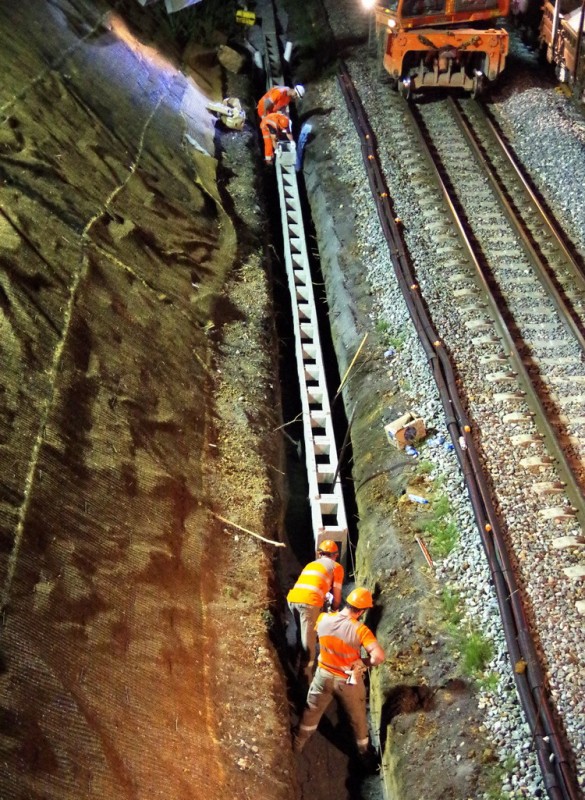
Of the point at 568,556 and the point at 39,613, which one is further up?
the point at 39,613

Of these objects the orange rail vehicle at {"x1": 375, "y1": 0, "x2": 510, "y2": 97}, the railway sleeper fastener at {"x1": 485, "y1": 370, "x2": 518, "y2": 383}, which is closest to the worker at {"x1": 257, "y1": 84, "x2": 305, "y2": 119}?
the orange rail vehicle at {"x1": 375, "y1": 0, "x2": 510, "y2": 97}

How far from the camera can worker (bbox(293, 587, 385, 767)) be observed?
6031mm

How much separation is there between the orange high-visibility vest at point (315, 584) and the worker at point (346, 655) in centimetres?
41

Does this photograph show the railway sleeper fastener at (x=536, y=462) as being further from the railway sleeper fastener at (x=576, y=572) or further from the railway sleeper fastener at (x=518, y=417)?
the railway sleeper fastener at (x=576, y=572)

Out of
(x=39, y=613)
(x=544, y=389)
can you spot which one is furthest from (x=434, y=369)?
(x=39, y=613)

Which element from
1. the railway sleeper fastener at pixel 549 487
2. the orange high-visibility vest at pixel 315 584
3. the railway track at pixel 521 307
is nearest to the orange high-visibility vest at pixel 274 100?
the railway track at pixel 521 307

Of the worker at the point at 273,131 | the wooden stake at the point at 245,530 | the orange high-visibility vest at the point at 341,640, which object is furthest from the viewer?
the worker at the point at 273,131

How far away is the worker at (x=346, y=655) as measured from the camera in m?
6.03

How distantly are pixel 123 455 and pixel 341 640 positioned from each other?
263 centimetres

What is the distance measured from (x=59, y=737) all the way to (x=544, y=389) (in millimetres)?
6076

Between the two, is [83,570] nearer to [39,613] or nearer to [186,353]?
[39,613]

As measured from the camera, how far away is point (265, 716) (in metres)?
6.30

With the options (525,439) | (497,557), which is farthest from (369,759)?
(525,439)

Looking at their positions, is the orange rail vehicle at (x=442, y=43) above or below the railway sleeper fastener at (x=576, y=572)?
above
